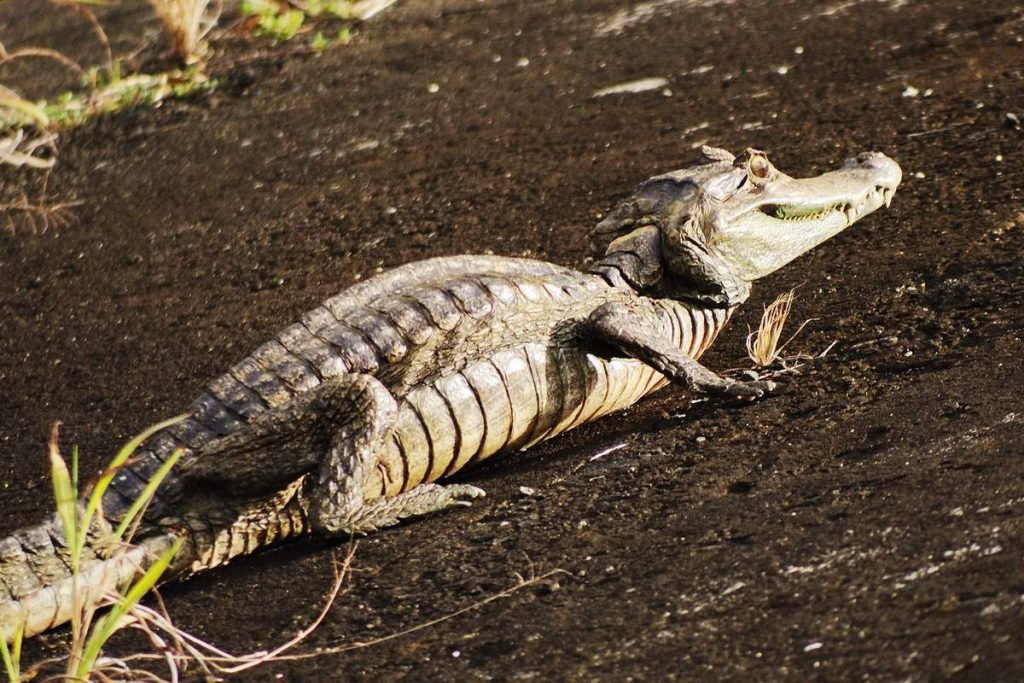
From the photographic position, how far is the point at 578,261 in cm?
645

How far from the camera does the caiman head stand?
549 cm

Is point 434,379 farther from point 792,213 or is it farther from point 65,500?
Answer: point 792,213

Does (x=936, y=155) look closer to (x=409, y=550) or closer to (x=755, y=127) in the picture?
(x=755, y=127)

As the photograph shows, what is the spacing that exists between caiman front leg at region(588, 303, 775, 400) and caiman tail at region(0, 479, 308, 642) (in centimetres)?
125

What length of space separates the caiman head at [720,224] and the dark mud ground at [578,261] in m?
0.29

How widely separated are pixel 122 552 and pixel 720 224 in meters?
2.64

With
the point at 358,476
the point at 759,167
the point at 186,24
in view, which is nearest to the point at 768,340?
the point at 759,167

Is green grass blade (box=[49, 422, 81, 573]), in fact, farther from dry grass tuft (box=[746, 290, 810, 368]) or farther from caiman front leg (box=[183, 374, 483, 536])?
dry grass tuft (box=[746, 290, 810, 368])

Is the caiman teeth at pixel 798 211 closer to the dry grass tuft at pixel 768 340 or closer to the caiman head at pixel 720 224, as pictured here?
the caiman head at pixel 720 224

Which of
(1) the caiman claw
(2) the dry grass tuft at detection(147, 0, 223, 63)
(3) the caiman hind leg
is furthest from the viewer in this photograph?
(2) the dry grass tuft at detection(147, 0, 223, 63)

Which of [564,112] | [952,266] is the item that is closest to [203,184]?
[564,112]

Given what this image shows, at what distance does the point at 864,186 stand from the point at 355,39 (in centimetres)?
505

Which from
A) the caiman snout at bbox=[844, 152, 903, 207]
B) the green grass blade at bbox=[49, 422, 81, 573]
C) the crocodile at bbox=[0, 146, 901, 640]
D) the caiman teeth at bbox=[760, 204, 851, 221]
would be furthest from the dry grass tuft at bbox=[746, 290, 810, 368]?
the green grass blade at bbox=[49, 422, 81, 573]

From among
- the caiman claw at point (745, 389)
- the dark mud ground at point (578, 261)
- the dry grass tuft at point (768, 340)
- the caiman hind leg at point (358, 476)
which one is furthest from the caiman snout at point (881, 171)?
the caiman hind leg at point (358, 476)
